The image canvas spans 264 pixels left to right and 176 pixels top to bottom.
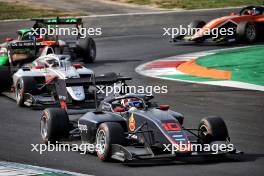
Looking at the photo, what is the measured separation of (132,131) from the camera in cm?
1446

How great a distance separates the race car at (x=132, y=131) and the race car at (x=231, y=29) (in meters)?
16.4

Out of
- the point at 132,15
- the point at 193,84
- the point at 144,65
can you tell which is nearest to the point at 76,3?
the point at 132,15

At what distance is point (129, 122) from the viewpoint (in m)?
14.6

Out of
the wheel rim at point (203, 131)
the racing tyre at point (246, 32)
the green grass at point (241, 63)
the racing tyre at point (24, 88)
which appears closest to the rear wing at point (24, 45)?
the racing tyre at point (24, 88)

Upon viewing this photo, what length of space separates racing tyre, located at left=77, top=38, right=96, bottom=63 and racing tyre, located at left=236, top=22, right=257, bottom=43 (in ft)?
19.5

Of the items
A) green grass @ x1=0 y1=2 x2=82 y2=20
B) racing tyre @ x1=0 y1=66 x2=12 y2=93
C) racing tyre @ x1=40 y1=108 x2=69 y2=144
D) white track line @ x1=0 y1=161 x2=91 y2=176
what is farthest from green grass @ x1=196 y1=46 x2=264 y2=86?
green grass @ x1=0 y1=2 x2=82 y2=20

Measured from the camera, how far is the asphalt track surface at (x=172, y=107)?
44.1 ft

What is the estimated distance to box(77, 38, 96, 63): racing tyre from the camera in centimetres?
2836

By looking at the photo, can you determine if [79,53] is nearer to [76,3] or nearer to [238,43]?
[238,43]

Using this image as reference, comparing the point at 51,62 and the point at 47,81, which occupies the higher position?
the point at 51,62

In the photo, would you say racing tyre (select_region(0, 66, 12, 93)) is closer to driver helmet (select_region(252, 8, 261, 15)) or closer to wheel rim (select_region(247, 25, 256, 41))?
wheel rim (select_region(247, 25, 256, 41))

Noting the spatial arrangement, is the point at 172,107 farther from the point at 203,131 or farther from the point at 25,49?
the point at 25,49

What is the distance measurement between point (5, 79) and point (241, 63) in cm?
755

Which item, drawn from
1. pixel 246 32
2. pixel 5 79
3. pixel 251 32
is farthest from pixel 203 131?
pixel 251 32
